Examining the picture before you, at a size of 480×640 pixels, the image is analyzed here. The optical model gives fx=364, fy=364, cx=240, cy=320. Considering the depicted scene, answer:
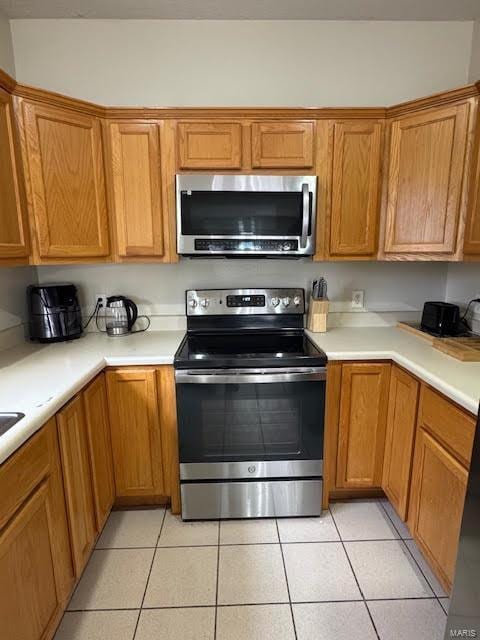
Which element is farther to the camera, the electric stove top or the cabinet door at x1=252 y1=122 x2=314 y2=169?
the electric stove top

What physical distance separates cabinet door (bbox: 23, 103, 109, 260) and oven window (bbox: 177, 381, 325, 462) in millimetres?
916

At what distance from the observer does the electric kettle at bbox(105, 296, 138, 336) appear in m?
2.14

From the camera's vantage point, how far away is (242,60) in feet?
6.74

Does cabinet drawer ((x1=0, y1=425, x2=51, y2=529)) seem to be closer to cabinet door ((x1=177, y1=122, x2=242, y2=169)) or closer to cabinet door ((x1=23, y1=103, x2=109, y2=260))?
cabinet door ((x1=23, y1=103, x2=109, y2=260))

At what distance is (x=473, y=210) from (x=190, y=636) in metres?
2.12

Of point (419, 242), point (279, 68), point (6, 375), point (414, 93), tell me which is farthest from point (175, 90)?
point (6, 375)

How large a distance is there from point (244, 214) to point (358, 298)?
3.12ft

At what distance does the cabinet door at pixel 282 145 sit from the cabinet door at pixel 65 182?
80 cm

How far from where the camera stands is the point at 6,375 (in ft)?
4.99

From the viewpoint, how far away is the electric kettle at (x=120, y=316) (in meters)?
2.14

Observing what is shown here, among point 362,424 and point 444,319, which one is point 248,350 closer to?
point 362,424

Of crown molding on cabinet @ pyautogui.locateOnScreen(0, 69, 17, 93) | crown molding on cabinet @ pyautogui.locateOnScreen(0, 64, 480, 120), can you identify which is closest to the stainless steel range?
crown molding on cabinet @ pyautogui.locateOnScreen(0, 64, 480, 120)

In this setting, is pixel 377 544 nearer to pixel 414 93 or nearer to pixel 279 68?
pixel 414 93

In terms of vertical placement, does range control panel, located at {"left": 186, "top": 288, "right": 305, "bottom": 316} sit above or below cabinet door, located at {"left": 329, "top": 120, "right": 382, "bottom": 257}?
below
